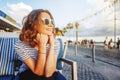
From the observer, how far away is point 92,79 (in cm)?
610

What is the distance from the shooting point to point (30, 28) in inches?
90.5

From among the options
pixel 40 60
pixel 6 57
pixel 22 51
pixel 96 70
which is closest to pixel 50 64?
pixel 40 60

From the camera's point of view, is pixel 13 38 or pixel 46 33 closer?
pixel 46 33

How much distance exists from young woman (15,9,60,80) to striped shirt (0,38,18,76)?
85 centimetres

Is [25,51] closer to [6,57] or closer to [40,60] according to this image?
[40,60]

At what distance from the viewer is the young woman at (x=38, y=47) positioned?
7.16 ft

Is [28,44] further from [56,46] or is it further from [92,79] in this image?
[92,79]

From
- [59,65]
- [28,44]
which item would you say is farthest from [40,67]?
[59,65]

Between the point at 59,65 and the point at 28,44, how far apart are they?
0.94 metres

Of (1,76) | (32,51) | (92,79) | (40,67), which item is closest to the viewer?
(40,67)

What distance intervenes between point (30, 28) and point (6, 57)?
104 cm

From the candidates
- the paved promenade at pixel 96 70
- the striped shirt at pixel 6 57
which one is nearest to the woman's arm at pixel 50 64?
the striped shirt at pixel 6 57

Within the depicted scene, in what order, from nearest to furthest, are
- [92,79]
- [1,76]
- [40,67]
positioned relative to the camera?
[40,67]
[1,76]
[92,79]

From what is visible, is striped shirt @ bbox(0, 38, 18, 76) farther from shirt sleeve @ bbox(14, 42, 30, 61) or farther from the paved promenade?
the paved promenade
